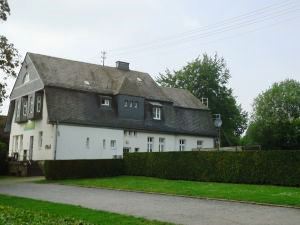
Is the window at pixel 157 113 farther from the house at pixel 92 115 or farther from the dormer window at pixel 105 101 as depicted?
the dormer window at pixel 105 101

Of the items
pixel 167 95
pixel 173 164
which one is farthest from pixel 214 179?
pixel 167 95

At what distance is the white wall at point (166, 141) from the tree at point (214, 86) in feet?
43.9

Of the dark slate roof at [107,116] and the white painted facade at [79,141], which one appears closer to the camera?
the white painted facade at [79,141]

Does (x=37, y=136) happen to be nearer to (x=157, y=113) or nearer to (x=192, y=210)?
(x=157, y=113)

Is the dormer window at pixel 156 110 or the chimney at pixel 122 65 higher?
the chimney at pixel 122 65

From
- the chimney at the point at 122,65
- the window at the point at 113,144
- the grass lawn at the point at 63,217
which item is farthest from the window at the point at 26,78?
the grass lawn at the point at 63,217

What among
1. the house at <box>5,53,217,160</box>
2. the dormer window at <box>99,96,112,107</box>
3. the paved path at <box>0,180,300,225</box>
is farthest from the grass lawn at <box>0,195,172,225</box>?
the dormer window at <box>99,96,112,107</box>

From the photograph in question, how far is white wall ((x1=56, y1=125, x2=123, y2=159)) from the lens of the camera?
41250mm

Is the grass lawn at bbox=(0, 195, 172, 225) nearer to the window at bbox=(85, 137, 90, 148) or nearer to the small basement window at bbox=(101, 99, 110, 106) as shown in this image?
the window at bbox=(85, 137, 90, 148)

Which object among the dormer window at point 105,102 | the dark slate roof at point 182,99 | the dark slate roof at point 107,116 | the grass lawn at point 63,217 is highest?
the dark slate roof at point 182,99

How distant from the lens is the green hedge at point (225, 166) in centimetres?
2603

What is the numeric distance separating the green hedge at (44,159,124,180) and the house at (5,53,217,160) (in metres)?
5.44

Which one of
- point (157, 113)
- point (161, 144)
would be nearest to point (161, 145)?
point (161, 144)

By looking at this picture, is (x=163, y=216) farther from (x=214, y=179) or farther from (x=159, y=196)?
(x=214, y=179)
